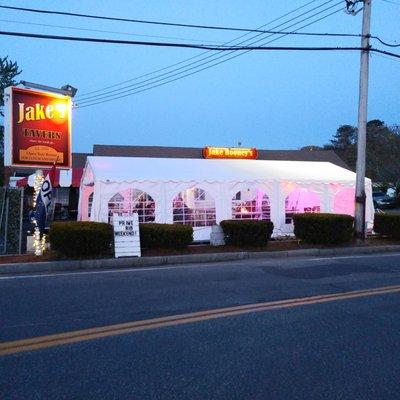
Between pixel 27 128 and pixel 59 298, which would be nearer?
pixel 59 298

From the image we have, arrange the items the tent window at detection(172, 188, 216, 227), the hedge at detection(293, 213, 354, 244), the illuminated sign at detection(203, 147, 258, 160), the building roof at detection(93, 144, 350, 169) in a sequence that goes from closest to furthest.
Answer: the hedge at detection(293, 213, 354, 244)
the tent window at detection(172, 188, 216, 227)
the illuminated sign at detection(203, 147, 258, 160)
the building roof at detection(93, 144, 350, 169)

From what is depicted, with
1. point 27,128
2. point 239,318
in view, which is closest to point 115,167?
point 27,128

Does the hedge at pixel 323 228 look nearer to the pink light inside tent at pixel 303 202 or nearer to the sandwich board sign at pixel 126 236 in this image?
the pink light inside tent at pixel 303 202

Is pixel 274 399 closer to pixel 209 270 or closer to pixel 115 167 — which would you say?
pixel 209 270

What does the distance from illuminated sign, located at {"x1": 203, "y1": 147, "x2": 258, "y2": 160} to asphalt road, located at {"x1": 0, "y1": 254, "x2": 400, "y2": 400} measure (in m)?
19.6

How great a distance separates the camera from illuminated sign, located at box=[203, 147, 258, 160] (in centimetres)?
2962

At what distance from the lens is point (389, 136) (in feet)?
172

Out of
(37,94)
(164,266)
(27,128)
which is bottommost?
(164,266)

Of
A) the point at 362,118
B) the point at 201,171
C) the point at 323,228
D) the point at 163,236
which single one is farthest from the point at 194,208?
the point at 362,118

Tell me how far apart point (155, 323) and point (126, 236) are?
732 cm

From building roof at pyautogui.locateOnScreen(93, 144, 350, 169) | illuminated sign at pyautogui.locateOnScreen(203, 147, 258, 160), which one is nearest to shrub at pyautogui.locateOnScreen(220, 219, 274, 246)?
illuminated sign at pyautogui.locateOnScreen(203, 147, 258, 160)

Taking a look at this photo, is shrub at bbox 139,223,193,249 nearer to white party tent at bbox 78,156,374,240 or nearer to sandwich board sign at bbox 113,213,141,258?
sandwich board sign at bbox 113,213,141,258

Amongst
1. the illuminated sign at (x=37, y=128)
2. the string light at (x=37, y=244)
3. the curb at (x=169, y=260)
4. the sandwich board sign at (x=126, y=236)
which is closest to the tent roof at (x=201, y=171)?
the illuminated sign at (x=37, y=128)

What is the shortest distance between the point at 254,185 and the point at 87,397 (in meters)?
15.7
